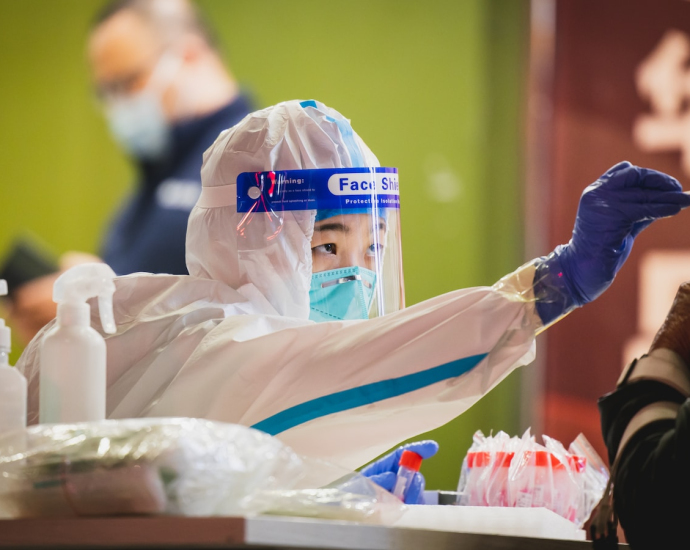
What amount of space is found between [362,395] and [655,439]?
486 millimetres

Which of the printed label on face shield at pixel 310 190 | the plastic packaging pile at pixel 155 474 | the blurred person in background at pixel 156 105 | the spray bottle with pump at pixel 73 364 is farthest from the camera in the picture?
the blurred person in background at pixel 156 105

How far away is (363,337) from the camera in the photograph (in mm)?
1373

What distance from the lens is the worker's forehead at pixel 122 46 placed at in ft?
10.8

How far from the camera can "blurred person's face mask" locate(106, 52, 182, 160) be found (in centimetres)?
329

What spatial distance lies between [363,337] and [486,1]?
2337mm

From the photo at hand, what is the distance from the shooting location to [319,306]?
5.54 feet

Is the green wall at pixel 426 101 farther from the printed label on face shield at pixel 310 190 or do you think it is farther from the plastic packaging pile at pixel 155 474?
the plastic packaging pile at pixel 155 474

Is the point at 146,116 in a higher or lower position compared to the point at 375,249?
higher

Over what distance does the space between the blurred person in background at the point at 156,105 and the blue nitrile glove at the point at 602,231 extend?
204 cm

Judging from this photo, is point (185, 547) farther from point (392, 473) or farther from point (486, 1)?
point (486, 1)

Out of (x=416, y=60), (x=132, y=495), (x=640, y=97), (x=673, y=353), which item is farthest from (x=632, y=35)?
(x=132, y=495)

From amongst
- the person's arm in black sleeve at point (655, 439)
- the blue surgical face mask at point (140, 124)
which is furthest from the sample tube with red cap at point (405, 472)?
the blue surgical face mask at point (140, 124)

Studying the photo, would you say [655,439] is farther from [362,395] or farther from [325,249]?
[325,249]

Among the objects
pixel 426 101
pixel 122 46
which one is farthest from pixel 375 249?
pixel 122 46
